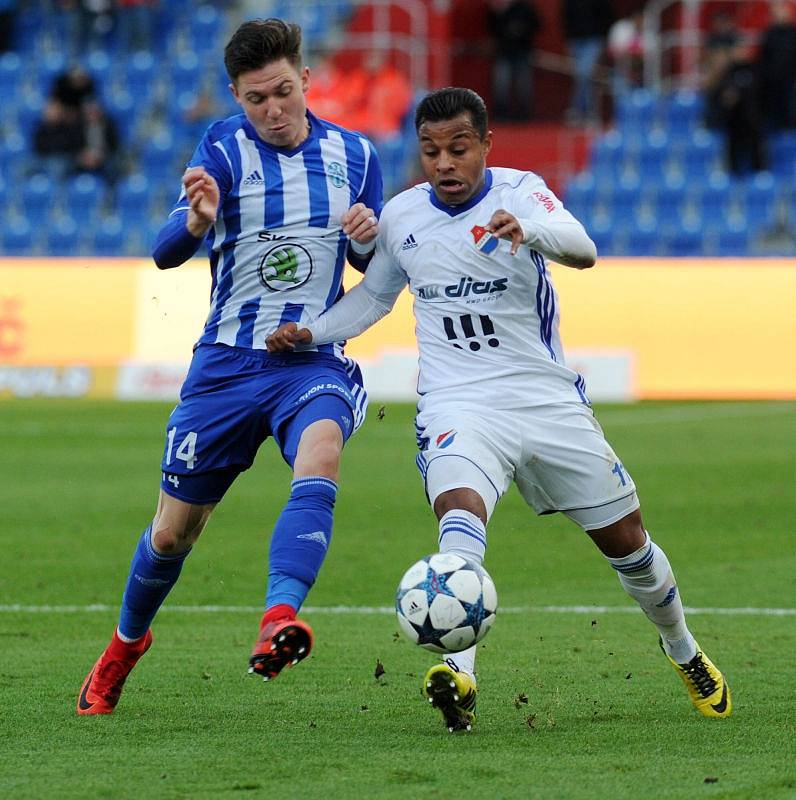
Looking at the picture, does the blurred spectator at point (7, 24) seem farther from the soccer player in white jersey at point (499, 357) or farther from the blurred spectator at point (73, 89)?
the soccer player in white jersey at point (499, 357)

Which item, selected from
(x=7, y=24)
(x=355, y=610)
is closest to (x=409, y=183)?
(x=7, y=24)

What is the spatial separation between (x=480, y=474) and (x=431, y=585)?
0.50 m

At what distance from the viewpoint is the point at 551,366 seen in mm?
5488

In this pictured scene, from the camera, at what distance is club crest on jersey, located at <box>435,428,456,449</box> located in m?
5.26

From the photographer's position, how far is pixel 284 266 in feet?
18.7

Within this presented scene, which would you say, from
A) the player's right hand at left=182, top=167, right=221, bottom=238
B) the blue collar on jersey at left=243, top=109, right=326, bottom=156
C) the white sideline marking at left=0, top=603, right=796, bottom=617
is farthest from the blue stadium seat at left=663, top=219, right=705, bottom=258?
the player's right hand at left=182, top=167, right=221, bottom=238

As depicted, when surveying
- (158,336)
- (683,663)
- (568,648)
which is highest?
(683,663)

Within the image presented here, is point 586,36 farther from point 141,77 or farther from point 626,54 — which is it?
point 141,77

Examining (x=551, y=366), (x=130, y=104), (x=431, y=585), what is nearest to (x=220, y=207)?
(x=551, y=366)

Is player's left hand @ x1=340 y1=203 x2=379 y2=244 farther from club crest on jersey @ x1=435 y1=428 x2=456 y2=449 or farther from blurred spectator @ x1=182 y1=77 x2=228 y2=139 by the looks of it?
blurred spectator @ x1=182 y1=77 x2=228 y2=139

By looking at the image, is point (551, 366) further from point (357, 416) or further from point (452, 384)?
point (357, 416)

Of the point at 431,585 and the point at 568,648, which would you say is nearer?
the point at 431,585

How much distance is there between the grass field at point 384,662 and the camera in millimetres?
4566

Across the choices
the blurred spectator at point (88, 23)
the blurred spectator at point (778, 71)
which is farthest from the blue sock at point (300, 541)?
the blurred spectator at point (88, 23)
